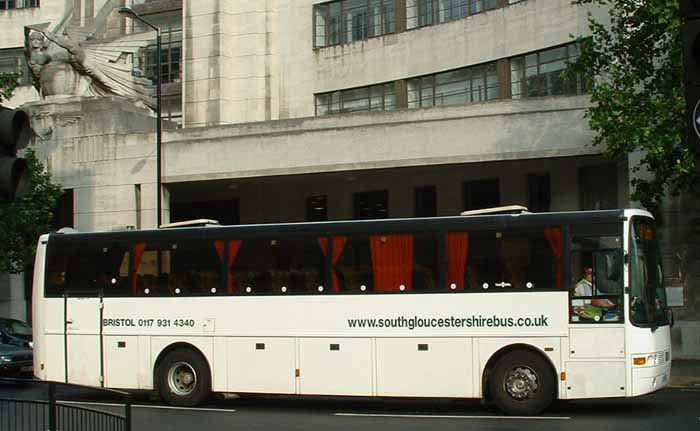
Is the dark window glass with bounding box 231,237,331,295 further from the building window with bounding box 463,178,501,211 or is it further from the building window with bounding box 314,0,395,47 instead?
the building window with bounding box 314,0,395,47

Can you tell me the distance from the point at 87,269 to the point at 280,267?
12.7 ft

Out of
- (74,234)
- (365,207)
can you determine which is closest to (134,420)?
(74,234)

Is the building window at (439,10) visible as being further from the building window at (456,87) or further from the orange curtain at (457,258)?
the orange curtain at (457,258)

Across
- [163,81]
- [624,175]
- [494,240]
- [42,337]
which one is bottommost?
[42,337]

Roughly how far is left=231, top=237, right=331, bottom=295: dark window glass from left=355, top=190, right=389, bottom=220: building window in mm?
17132

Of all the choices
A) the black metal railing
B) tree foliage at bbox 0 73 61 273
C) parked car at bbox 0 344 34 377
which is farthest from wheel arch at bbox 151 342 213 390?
tree foliage at bbox 0 73 61 273

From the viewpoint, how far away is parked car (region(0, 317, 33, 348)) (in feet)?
81.4

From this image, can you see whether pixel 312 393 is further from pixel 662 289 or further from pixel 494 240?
pixel 662 289

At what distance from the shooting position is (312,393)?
16703 mm

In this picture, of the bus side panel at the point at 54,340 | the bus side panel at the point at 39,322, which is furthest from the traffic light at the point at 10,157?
the bus side panel at the point at 39,322

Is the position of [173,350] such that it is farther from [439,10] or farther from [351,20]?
[351,20]

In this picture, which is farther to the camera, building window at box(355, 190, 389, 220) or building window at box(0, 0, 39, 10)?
building window at box(0, 0, 39, 10)

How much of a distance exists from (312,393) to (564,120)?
41.0 feet

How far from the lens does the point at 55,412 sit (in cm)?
870
